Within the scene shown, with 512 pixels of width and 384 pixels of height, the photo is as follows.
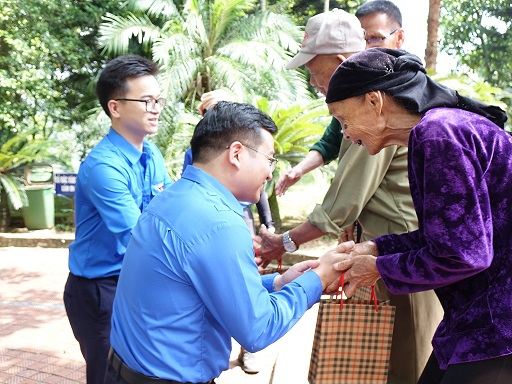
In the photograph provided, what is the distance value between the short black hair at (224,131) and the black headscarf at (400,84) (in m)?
0.33

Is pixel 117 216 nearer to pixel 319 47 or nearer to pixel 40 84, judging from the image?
pixel 319 47

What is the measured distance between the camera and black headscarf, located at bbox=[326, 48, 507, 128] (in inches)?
77.6

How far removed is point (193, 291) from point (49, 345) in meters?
4.19

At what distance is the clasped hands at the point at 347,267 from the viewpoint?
2211 mm

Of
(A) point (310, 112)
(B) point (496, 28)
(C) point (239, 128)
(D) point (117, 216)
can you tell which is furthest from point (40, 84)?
(B) point (496, 28)

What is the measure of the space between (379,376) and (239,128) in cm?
129

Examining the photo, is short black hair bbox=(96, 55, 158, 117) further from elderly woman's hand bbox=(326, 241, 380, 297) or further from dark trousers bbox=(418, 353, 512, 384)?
dark trousers bbox=(418, 353, 512, 384)

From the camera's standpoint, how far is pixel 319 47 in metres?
2.94

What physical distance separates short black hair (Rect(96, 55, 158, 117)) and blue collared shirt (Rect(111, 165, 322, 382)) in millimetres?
1401

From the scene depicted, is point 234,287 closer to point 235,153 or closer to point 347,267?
point 235,153

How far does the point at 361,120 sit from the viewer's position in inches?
82.1

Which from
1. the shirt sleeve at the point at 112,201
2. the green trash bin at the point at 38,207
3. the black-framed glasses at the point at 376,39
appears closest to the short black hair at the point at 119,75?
the shirt sleeve at the point at 112,201

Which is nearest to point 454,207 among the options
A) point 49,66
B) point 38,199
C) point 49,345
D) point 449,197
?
point 449,197

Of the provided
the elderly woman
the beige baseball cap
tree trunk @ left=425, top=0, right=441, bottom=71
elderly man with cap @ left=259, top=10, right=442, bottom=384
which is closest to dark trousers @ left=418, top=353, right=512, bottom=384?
the elderly woman
